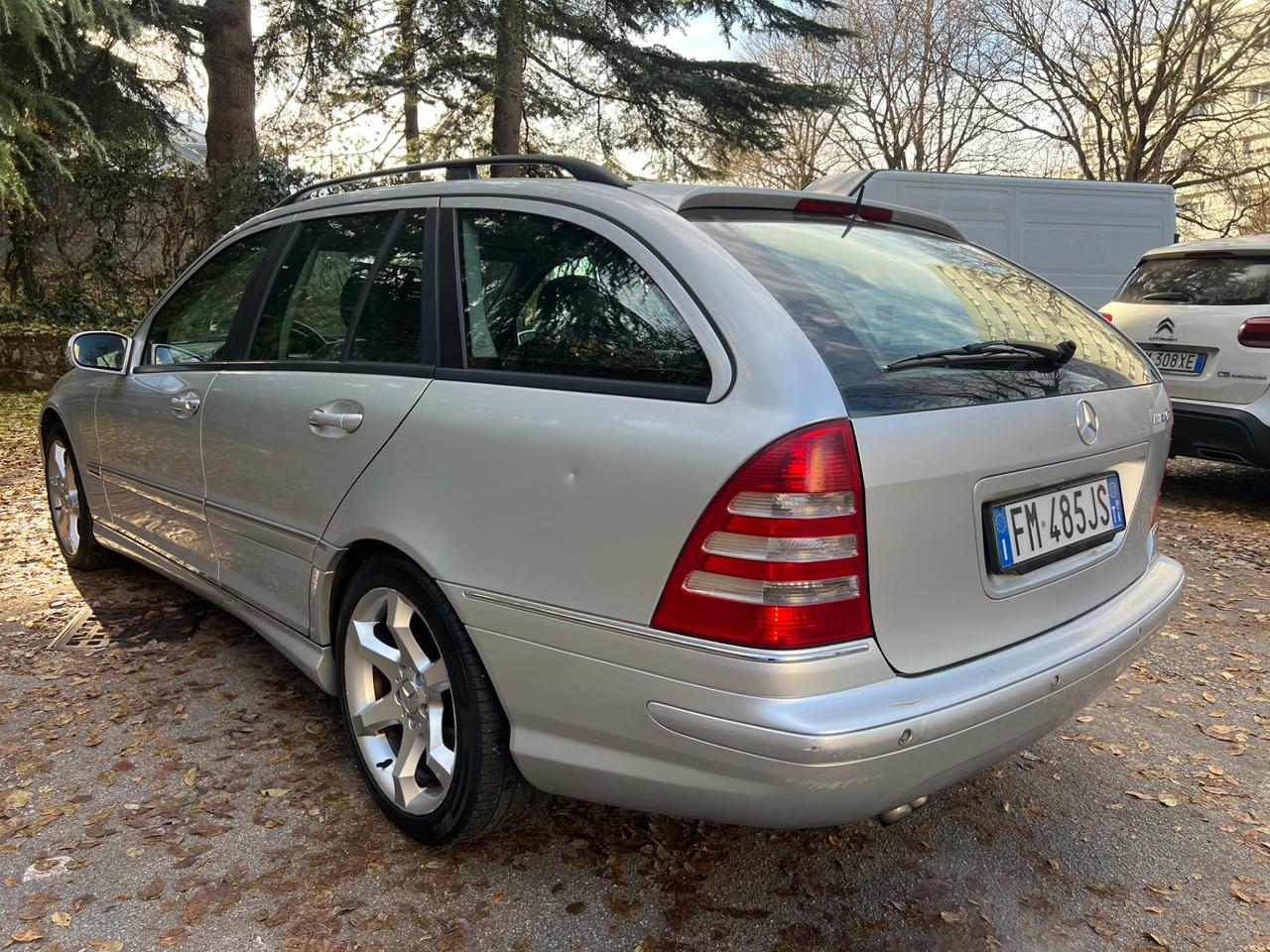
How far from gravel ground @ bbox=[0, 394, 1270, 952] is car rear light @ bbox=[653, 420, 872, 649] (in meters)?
0.87

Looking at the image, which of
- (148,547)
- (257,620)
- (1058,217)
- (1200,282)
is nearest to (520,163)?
(257,620)

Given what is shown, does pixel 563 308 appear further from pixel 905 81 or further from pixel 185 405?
pixel 905 81

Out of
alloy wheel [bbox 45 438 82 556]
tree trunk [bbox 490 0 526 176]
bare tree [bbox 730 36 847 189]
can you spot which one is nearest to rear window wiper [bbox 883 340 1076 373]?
alloy wheel [bbox 45 438 82 556]

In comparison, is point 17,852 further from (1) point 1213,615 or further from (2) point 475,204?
(1) point 1213,615

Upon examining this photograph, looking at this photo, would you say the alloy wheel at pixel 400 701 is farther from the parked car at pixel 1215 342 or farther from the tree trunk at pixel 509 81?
the tree trunk at pixel 509 81

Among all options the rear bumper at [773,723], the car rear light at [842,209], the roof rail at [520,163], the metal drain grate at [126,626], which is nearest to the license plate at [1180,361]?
the car rear light at [842,209]

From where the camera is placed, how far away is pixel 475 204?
8.21 ft

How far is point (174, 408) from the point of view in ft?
11.0

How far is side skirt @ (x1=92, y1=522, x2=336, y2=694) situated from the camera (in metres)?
2.75

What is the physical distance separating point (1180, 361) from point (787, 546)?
5.43 metres

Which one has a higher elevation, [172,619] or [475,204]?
[475,204]

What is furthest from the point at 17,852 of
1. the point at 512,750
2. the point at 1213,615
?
the point at 1213,615

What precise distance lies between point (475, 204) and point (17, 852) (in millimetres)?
2014

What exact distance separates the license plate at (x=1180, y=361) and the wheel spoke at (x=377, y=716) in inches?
216
